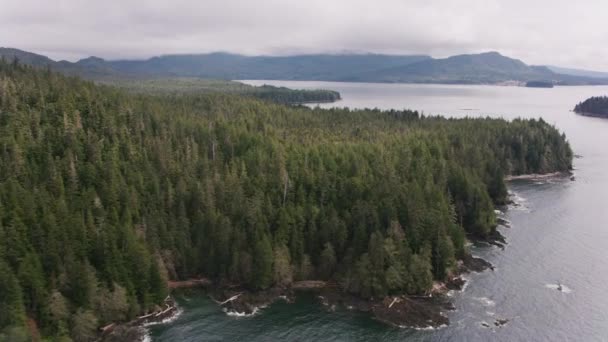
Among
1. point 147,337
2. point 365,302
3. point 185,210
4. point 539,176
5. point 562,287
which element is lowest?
point 147,337

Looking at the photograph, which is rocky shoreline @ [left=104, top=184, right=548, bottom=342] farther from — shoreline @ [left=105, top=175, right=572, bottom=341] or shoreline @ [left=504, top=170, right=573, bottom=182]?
shoreline @ [left=504, top=170, right=573, bottom=182]

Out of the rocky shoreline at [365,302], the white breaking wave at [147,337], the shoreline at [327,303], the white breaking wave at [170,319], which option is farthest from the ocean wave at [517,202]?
the white breaking wave at [147,337]

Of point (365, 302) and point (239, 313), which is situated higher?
point (365, 302)

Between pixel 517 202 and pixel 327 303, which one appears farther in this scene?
pixel 517 202

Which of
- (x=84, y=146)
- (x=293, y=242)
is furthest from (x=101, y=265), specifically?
(x=84, y=146)

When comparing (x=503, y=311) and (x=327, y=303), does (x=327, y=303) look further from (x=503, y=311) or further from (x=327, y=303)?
(x=503, y=311)

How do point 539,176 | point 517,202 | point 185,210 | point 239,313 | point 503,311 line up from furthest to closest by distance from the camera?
point 539,176 < point 517,202 < point 185,210 < point 503,311 < point 239,313

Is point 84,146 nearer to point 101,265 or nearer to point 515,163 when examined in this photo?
point 101,265

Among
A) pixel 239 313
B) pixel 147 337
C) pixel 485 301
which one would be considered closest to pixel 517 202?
pixel 485 301

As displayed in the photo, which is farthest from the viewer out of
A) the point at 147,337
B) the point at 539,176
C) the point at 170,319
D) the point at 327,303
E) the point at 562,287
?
the point at 539,176
